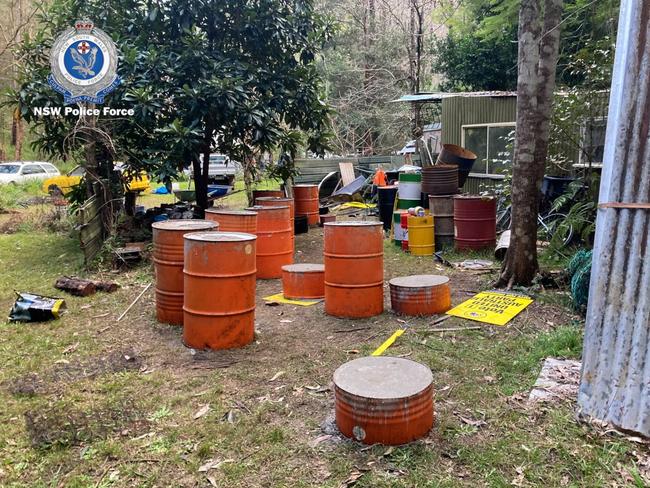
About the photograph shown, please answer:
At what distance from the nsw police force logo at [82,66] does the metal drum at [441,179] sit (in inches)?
219

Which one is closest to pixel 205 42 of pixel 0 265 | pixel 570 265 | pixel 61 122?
pixel 61 122

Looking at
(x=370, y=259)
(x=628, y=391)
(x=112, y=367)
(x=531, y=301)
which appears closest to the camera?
(x=628, y=391)

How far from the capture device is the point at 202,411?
365cm

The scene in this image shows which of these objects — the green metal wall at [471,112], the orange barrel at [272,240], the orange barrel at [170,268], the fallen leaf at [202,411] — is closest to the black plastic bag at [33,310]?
the orange barrel at [170,268]

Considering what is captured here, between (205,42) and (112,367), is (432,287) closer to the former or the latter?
(112,367)

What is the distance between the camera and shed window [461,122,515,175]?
12289 millimetres

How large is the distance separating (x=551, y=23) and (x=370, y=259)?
348 centimetres

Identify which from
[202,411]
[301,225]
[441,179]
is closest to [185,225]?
[202,411]

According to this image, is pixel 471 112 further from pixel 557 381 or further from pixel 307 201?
pixel 557 381

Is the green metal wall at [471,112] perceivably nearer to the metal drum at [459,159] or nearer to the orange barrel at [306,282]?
the metal drum at [459,159]

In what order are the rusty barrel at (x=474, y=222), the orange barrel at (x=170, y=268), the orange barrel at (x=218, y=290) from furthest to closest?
the rusty barrel at (x=474, y=222) < the orange barrel at (x=170, y=268) < the orange barrel at (x=218, y=290)

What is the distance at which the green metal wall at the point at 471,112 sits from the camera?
12.2m

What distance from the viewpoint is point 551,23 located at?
20.2 ft

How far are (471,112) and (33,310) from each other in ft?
35.6
